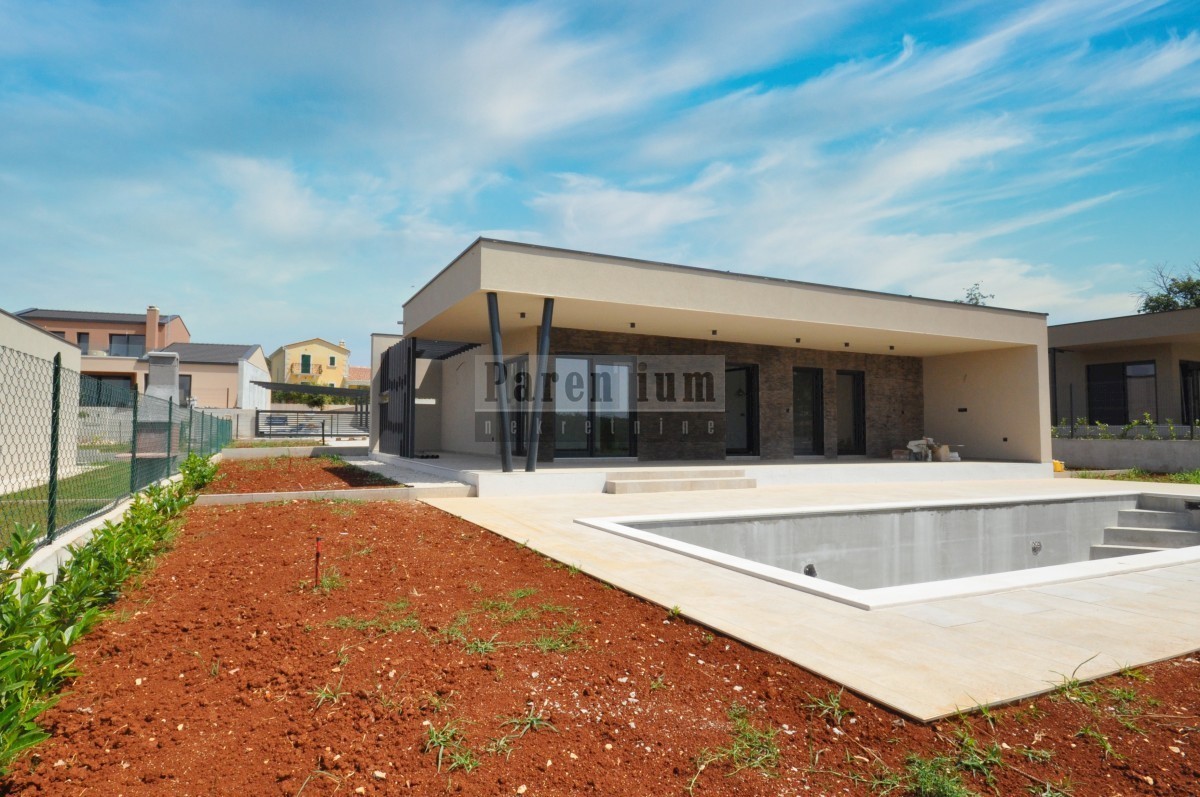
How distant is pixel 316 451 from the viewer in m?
18.3

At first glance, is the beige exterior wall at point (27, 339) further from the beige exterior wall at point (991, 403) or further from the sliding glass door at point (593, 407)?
the beige exterior wall at point (991, 403)

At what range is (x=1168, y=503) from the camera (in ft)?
34.6

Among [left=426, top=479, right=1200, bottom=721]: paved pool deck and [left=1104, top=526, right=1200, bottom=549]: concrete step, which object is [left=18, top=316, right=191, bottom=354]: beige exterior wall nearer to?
[left=426, top=479, right=1200, bottom=721]: paved pool deck

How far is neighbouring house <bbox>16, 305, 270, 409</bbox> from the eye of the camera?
123 feet

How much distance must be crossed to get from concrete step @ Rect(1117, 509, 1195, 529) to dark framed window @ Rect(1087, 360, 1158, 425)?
43.0ft

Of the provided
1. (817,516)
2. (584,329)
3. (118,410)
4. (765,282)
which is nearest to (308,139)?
(118,410)

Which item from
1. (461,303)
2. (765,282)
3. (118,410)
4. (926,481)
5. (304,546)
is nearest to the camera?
(304,546)

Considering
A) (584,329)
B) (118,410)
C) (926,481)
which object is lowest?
(926,481)

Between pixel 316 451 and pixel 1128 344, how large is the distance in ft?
85.9

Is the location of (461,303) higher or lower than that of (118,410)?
higher

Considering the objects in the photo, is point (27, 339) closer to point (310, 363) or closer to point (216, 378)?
point (216, 378)

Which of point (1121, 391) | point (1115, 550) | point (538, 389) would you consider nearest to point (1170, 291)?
point (1121, 391)

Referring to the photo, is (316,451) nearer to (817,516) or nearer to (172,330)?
(817,516)

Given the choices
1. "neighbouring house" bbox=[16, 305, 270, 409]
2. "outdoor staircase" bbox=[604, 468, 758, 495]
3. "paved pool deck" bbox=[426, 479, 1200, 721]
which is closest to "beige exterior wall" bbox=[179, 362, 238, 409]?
"neighbouring house" bbox=[16, 305, 270, 409]
